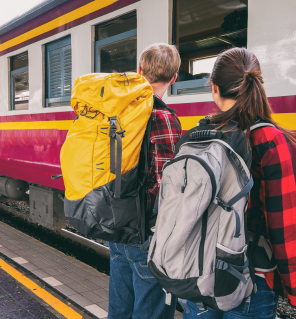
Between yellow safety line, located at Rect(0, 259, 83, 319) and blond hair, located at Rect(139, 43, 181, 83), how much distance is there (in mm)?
2079

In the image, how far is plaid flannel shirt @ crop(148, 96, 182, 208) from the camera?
1.58 metres

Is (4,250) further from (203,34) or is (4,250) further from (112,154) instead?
(203,34)

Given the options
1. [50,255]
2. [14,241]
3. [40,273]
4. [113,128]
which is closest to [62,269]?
[40,273]

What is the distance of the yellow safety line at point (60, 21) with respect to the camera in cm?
361

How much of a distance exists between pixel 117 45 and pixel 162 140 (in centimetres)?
218

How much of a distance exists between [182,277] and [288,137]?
1.95 feet

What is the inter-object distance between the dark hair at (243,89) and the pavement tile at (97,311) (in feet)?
7.14

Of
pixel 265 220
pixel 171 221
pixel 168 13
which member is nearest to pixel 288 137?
pixel 265 220

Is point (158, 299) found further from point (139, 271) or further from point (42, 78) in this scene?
point (42, 78)

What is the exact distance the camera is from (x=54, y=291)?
3.35 metres

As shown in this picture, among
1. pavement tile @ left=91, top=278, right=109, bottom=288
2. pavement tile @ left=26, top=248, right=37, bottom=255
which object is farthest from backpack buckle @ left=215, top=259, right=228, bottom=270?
pavement tile @ left=26, top=248, right=37, bottom=255

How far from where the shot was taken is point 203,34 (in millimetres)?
4719

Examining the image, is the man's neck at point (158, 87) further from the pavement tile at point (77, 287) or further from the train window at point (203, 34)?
the pavement tile at point (77, 287)

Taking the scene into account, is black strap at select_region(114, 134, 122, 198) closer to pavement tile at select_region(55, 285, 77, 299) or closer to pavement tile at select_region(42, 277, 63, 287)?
pavement tile at select_region(55, 285, 77, 299)
